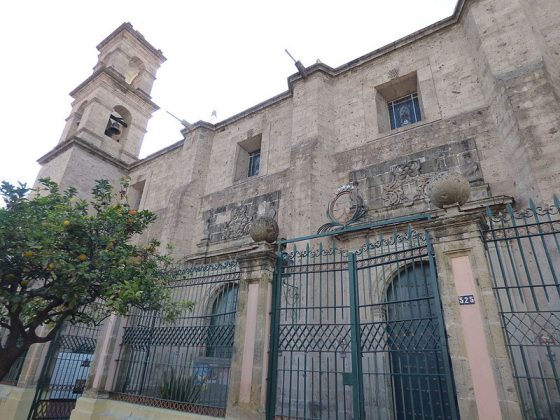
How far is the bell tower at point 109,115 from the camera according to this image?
46.7 ft

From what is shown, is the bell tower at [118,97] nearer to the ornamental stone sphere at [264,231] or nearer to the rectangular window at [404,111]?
the rectangular window at [404,111]

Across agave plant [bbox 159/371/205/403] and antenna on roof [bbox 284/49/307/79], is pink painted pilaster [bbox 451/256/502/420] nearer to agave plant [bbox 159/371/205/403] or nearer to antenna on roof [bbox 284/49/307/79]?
agave plant [bbox 159/371/205/403]

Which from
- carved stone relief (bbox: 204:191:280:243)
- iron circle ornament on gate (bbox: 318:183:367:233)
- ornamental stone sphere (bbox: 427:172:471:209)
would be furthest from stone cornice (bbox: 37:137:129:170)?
ornamental stone sphere (bbox: 427:172:471:209)

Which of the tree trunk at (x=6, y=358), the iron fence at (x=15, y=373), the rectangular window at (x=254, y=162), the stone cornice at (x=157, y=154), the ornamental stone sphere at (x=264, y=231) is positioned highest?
the stone cornice at (x=157, y=154)

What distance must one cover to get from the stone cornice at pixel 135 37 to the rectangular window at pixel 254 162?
445 inches

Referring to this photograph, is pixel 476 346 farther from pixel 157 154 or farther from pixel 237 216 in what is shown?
pixel 157 154

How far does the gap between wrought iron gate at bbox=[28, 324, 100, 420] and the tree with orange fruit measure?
3963mm

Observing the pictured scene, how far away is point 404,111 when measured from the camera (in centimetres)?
945

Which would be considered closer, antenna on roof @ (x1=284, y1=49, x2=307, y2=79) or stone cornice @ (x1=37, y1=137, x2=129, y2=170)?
antenna on roof @ (x1=284, y1=49, x2=307, y2=79)

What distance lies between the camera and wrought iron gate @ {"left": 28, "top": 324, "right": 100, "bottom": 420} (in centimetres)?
866

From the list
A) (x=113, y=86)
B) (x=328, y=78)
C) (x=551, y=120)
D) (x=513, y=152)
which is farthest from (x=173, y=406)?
(x=113, y=86)

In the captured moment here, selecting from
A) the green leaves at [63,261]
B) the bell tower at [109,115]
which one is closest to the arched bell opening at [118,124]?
the bell tower at [109,115]

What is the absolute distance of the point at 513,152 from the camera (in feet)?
21.1

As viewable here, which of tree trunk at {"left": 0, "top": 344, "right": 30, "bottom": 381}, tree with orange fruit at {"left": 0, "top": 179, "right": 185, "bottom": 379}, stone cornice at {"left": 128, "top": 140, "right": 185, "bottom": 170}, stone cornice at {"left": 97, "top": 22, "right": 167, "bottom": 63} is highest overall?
stone cornice at {"left": 97, "top": 22, "right": 167, "bottom": 63}
